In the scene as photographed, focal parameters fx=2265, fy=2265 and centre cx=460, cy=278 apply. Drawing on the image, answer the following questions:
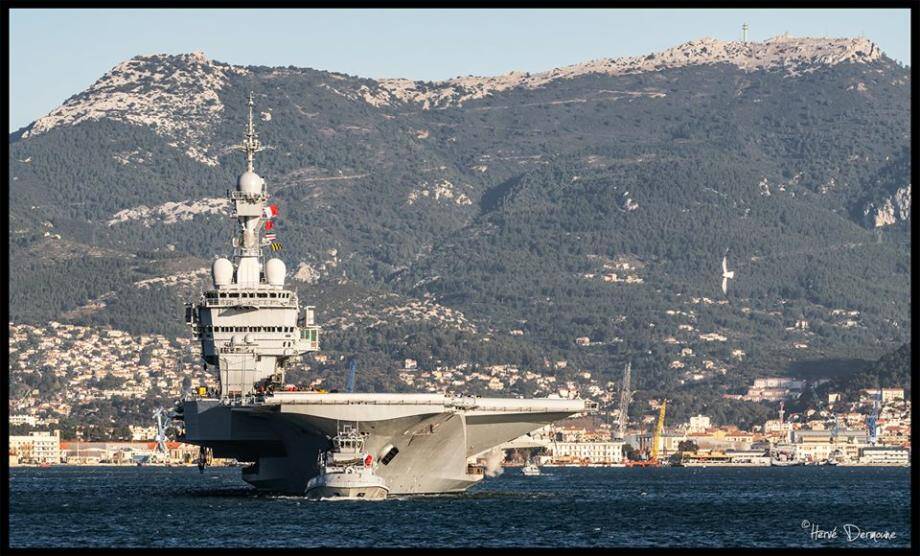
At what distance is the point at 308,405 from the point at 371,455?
3.73 metres

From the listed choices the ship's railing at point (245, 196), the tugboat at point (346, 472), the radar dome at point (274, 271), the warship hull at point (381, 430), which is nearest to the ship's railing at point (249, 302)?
the radar dome at point (274, 271)

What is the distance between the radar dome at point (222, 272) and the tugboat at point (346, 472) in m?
16.0

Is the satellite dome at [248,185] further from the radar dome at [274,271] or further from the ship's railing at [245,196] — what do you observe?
the radar dome at [274,271]

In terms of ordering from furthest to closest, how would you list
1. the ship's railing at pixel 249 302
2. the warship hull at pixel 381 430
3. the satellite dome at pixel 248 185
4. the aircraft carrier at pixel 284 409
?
the satellite dome at pixel 248 185 < the ship's railing at pixel 249 302 < the aircraft carrier at pixel 284 409 < the warship hull at pixel 381 430

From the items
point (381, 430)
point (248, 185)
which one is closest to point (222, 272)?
point (248, 185)

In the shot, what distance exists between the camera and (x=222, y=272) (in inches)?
3720

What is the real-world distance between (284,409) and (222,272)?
679 inches

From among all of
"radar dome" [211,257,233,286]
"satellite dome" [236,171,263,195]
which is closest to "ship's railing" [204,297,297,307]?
"radar dome" [211,257,233,286]

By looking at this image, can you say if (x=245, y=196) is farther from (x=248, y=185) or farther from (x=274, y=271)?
(x=274, y=271)

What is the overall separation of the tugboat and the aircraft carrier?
0.48 meters

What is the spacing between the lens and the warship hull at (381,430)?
3076 inches

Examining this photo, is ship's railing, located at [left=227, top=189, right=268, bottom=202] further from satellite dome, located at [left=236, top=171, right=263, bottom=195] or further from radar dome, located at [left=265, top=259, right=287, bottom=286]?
radar dome, located at [left=265, top=259, right=287, bottom=286]

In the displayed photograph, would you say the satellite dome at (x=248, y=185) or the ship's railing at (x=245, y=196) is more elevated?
the satellite dome at (x=248, y=185)

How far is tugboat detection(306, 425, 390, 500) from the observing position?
258 feet
